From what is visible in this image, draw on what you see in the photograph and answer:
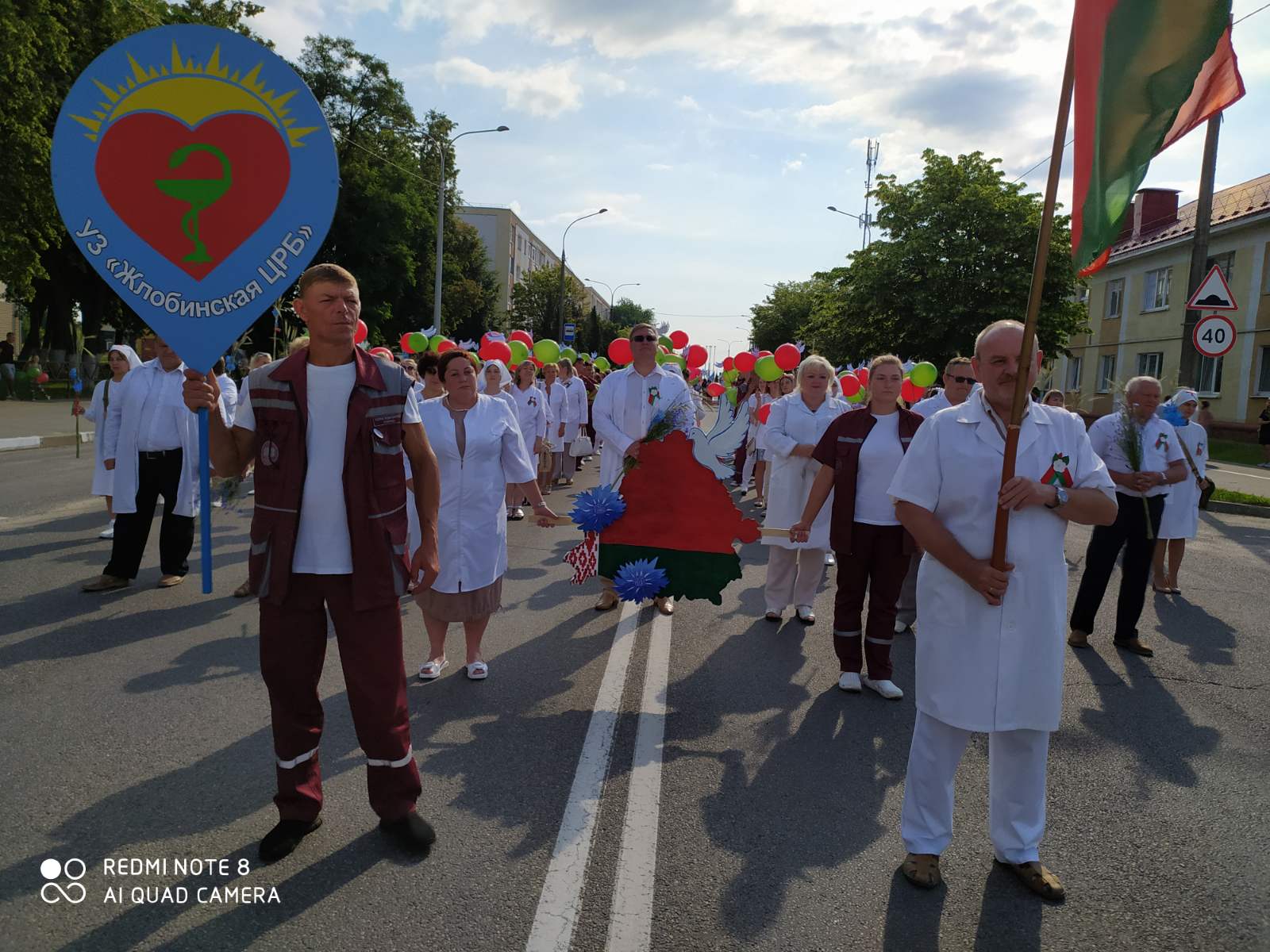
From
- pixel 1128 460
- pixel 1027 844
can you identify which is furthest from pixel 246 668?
pixel 1128 460

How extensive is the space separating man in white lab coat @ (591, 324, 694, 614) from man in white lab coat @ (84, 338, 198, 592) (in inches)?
127

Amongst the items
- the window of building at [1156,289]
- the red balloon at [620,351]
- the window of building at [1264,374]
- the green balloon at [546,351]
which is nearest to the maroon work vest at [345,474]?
the red balloon at [620,351]

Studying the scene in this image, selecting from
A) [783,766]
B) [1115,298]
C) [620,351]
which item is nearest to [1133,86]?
[783,766]

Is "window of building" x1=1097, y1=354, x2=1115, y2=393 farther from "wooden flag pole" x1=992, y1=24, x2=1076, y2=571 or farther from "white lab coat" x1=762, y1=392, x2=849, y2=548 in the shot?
"wooden flag pole" x1=992, y1=24, x2=1076, y2=571

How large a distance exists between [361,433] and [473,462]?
2021mm

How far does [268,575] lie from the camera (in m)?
3.18

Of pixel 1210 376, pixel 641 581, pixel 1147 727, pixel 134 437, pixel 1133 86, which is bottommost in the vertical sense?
pixel 1147 727

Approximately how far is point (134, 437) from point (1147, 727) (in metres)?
7.35

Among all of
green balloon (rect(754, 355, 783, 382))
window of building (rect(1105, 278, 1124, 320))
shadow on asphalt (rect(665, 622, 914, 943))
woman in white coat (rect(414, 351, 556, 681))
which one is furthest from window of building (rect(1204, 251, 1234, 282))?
woman in white coat (rect(414, 351, 556, 681))

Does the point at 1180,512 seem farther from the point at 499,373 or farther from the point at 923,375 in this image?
the point at 499,373

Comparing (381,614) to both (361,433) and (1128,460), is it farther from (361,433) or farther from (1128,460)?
(1128,460)

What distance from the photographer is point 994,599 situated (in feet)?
10.3

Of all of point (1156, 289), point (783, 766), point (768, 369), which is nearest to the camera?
point (783, 766)

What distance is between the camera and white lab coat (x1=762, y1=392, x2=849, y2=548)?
677 cm
